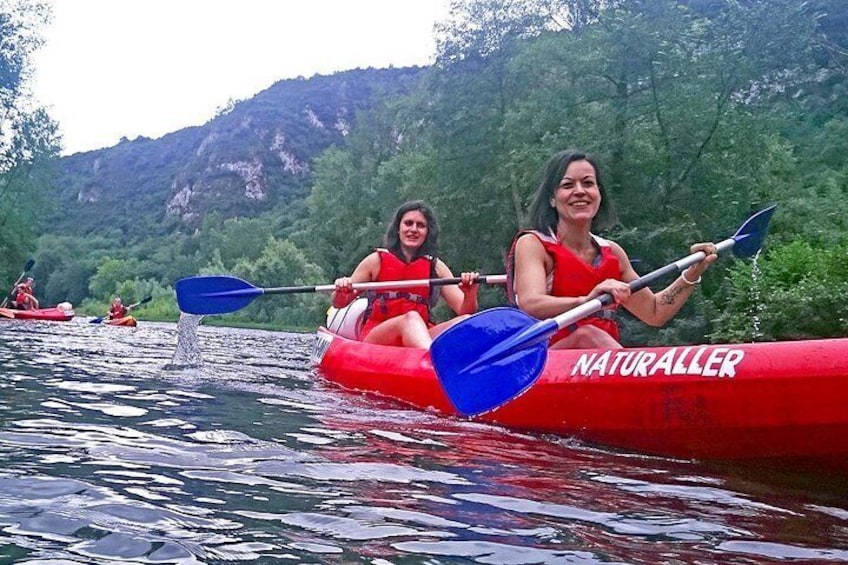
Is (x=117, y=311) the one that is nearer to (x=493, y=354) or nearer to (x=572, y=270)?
(x=572, y=270)

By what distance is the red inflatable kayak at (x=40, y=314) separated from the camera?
15914 millimetres

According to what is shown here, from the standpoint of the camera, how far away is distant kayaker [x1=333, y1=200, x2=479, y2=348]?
5.53 metres

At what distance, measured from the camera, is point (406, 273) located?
18.6ft

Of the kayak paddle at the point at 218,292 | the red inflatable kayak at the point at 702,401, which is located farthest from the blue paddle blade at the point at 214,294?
the red inflatable kayak at the point at 702,401

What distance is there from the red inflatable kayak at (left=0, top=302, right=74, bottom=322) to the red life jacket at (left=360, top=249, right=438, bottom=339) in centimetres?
1280

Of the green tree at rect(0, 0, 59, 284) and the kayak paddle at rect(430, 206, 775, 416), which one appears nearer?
the kayak paddle at rect(430, 206, 775, 416)

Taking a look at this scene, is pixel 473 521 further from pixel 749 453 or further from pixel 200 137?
pixel 200 137

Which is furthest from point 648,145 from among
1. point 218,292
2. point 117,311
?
point 117,311

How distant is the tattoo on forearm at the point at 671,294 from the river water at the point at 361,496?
1.05m

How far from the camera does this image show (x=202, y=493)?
78.8 inches

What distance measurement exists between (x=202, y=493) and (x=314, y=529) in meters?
0.43

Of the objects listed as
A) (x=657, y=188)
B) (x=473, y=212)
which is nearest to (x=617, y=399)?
(x=657, y=188)

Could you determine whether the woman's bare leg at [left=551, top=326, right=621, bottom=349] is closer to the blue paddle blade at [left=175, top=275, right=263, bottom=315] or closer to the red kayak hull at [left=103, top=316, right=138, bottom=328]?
the blue paddle blade at [left=175, top=275, right=263, bottom=315]

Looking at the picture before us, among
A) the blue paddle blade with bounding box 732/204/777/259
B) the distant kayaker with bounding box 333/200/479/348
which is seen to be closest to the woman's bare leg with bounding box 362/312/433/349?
the distant kayaker with bounding box 333/200/479/348
